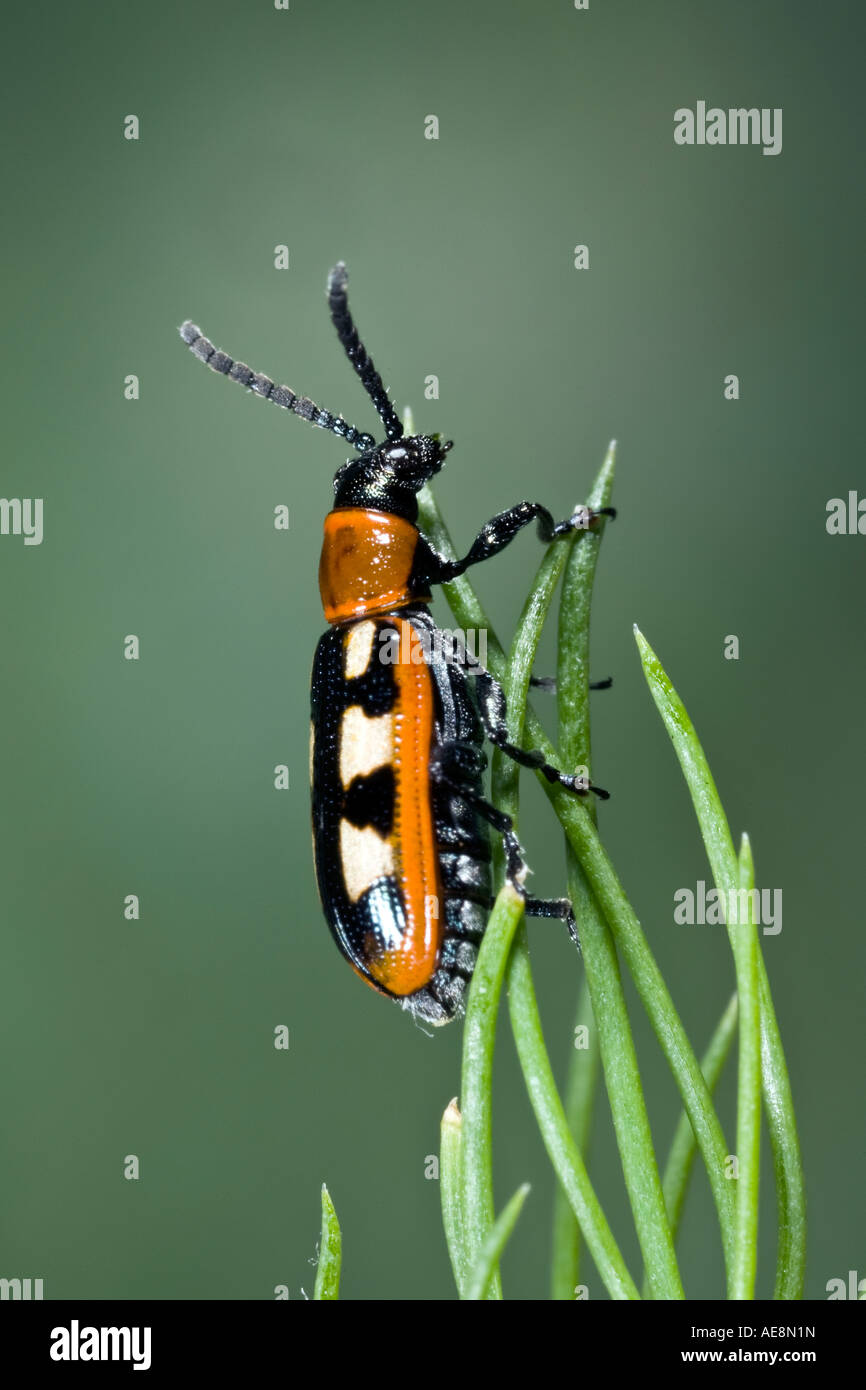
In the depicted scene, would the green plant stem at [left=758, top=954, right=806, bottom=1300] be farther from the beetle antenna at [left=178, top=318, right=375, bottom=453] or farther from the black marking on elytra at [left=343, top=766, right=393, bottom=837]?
the beetle antenna at [left=178, top=318, right=375, bottom=453]

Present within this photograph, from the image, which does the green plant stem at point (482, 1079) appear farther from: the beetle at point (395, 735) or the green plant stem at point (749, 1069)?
the beetle at point (395, 735)

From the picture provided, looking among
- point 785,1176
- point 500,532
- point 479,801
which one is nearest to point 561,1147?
point 785,1176

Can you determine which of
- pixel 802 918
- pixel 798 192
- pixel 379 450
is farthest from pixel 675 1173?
pixel 798 192

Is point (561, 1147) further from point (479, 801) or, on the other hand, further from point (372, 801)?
point (372, 801)

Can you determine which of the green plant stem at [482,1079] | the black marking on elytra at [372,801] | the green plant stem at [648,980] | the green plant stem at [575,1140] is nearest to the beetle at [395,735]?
the black marking on elytra at [372,801]

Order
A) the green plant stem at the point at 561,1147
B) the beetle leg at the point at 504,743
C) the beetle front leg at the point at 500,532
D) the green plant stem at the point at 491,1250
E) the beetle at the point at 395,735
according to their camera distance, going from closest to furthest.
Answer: the green plant stem at the point at 491,1250, the green plant stem at the point at 561,1147, the beetle leg at the point at 504,743, the beetle at the point at 395,735, the beetle front leg at the point at 500,532

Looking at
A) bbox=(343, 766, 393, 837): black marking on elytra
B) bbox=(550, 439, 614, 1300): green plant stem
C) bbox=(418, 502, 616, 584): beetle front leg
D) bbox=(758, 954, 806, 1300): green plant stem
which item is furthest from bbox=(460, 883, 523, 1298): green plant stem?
bbox=(418, 502, 616, 584): beetle front leg
